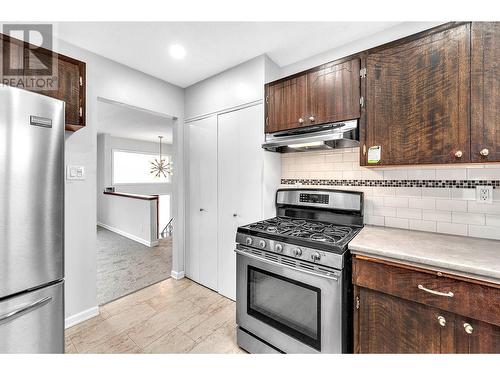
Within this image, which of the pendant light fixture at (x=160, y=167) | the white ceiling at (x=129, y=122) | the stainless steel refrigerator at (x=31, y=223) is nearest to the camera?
the stainless steel refrigerator at (x=31, y=223)

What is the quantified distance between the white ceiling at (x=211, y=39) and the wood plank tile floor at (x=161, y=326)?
8.15 ft

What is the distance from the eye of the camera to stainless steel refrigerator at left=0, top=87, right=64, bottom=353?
1108 mm

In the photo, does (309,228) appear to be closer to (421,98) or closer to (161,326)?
(421,98)

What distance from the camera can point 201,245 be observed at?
2715 millimetres

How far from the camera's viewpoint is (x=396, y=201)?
1.75 metres

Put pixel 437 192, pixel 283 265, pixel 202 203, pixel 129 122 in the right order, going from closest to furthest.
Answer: pixel 283 265, pixel 437 192, pixel 202 203, pixel 129 122

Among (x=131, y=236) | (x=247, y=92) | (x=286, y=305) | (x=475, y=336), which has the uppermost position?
(x=247, y=92)

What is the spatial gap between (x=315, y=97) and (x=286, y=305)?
5.24 feet

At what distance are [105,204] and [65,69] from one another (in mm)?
4914

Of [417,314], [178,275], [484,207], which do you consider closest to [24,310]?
[178,275]

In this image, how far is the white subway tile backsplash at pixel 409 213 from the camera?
1.67 meters

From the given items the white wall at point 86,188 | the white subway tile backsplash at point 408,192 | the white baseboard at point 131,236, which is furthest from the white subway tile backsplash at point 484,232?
the white baseboard at point 131,236

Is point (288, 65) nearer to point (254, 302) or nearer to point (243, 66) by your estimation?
point (243, 66)

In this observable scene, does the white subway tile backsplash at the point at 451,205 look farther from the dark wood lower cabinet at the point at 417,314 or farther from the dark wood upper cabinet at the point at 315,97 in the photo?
the dark wood upper cabinet at the point at 315,97
